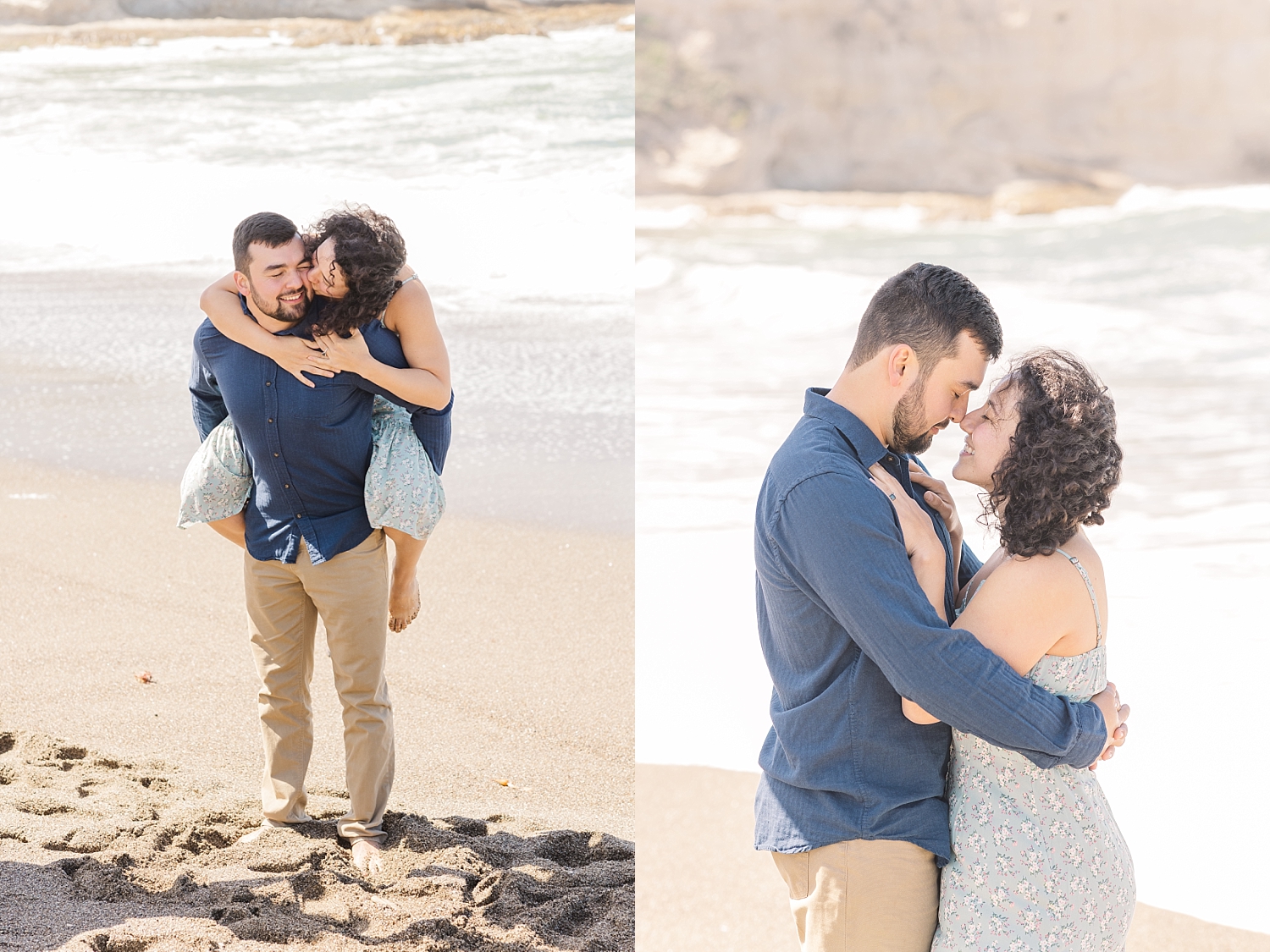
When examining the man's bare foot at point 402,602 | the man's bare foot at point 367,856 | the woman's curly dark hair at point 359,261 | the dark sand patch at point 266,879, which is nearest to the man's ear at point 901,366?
the woman's curly dark hair at point 359,261

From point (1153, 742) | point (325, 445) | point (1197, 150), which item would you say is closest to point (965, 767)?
point (325, 445)

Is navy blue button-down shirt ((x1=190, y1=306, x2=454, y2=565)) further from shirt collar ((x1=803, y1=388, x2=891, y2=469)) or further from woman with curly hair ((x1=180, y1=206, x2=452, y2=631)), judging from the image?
shirt collar ((x1=803, y1=388, x2=891, y2=469))

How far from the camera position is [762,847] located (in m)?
1.65

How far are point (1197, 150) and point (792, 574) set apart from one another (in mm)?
33873

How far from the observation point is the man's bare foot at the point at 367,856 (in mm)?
2869

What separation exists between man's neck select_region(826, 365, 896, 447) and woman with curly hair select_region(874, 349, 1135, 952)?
2.9 inches

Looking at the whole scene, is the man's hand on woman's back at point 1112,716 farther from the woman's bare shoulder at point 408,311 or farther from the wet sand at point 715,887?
the woman's bare shoulder at point 408,311

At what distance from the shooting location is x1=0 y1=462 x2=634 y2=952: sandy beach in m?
2.67

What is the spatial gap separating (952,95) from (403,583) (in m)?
33.3

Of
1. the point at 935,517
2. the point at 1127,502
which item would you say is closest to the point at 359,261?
the point at 935,517

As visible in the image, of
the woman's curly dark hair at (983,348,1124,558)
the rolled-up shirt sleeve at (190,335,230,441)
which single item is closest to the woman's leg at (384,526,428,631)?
the rolled-up shirt sleeve at (190,335,230,441)

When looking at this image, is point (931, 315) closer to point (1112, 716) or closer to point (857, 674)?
point (857, 674)

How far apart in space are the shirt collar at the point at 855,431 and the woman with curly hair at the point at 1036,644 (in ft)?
0.11

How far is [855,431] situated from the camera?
5.13 feet
